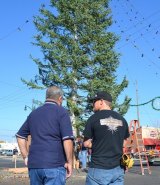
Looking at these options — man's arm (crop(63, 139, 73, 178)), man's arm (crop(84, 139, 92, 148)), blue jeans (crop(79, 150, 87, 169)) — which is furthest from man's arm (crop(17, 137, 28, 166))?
blue jeans (crop(79, 150, 87, 169))

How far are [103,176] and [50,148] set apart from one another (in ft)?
2.39

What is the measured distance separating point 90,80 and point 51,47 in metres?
2.95

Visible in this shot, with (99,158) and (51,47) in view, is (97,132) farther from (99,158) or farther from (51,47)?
(51,47)

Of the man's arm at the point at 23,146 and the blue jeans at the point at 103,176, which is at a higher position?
the man's arm at the point at 23,146

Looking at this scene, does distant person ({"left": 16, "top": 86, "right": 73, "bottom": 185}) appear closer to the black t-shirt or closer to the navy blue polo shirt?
the navy blue polo shirt

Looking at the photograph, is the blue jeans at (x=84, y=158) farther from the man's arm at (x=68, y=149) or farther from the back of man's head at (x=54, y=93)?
the man's arm at (x=68, y=149)

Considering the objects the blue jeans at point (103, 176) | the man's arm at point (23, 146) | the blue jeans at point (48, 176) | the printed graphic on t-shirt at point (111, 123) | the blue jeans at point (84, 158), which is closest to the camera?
the blue jeans at point (48, 176)

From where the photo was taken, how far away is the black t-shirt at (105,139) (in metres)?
5.77

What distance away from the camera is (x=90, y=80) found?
27750mm

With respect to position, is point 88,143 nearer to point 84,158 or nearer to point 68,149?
point 68,149

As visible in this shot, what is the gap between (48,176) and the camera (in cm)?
553

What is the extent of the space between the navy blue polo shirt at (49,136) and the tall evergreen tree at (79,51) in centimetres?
2141

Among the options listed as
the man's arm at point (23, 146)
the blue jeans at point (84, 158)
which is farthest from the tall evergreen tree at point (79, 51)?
the man's arm at point (23, 146)

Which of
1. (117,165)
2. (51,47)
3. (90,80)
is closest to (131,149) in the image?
(90,80)
